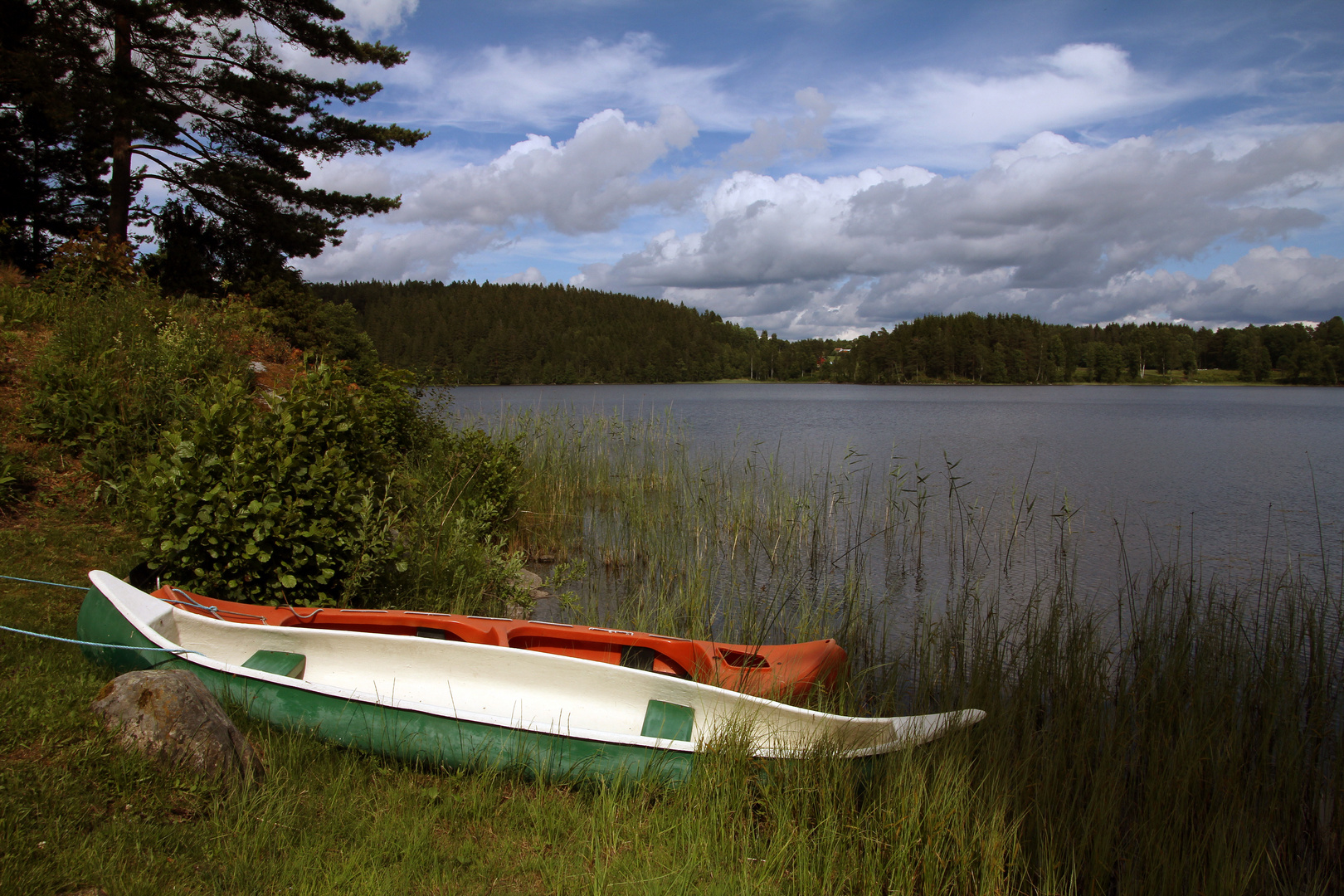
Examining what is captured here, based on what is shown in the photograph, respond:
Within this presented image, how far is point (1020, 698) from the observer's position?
16.1 ft

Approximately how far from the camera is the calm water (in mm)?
10594

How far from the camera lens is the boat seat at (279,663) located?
14.8 feet

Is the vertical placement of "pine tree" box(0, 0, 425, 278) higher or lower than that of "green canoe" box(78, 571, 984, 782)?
higher

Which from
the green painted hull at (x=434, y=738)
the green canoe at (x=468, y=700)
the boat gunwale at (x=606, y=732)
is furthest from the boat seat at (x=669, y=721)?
the green painted hull at (x=434, y=738)

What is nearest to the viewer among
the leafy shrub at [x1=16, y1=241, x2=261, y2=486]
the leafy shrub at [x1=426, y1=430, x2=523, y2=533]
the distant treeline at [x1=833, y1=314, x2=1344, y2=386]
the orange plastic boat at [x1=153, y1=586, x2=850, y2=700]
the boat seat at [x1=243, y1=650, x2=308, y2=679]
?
the boat seat at [x1=243, y1=650, x2=308, y2=679]

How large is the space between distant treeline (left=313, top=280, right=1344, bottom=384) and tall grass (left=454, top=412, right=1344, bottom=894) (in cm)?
6426

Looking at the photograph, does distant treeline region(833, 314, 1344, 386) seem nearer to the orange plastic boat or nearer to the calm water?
the calm water

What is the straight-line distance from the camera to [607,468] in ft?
41.8

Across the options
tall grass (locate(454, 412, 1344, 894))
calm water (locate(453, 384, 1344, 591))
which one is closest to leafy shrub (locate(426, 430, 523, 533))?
tall grass (locate(454, 412, 1344, 894))

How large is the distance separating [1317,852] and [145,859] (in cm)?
531

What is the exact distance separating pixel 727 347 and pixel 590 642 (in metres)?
97.1

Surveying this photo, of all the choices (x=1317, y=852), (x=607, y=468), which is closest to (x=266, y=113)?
(x=607, y=468)

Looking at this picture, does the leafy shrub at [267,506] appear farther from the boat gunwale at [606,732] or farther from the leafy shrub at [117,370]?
the boat gunwale at [606,732]

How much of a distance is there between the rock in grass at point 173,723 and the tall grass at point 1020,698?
2.14 metres
